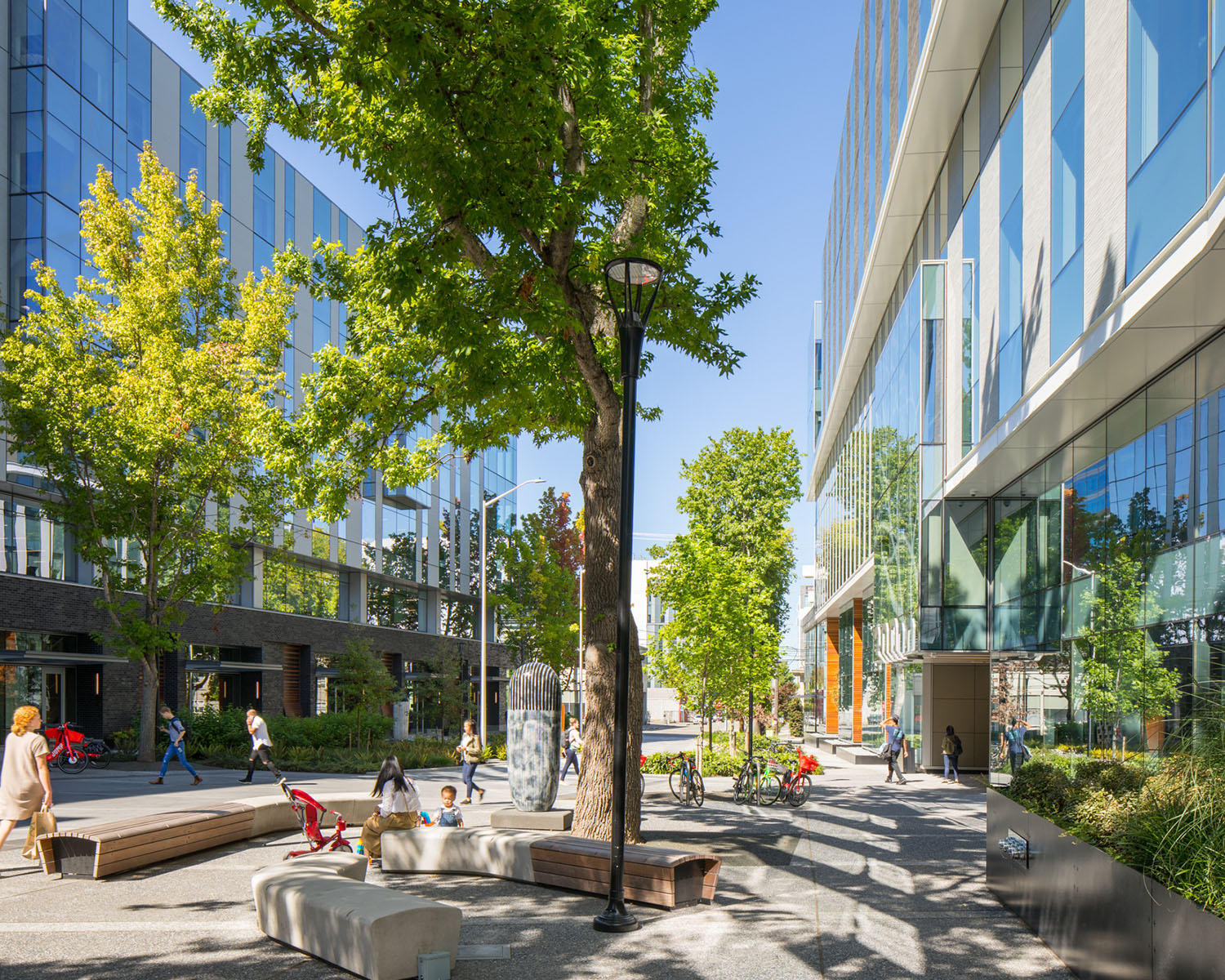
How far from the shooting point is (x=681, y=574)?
28656mm

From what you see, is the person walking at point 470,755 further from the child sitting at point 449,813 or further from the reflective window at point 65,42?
the reflective window at point 65,42

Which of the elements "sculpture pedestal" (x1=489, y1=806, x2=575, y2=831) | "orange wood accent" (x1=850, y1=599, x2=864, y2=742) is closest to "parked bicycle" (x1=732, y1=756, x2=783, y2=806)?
"sculpture pedestal" (x1=489, y1=806, x2=575, y2=831)

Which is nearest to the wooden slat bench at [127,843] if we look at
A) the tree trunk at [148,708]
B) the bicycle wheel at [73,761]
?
the bicycle wheel at [73,761]

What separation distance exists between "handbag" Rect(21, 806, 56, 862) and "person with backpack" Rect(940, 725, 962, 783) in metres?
21.9

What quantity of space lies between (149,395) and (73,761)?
9548 mm

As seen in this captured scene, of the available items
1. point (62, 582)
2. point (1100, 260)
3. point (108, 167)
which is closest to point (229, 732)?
A: point (62, 582)

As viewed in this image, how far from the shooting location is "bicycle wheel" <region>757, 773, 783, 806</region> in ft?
67.2

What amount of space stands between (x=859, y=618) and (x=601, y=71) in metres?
38.0

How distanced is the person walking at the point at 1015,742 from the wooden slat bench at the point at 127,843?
14843 millimetres

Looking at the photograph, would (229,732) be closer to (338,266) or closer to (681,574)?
(681,574)

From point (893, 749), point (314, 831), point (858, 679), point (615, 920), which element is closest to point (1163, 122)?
point (615, 920)

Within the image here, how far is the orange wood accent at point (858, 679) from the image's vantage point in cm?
4241

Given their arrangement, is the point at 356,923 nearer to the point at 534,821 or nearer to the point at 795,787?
the point at 534,821

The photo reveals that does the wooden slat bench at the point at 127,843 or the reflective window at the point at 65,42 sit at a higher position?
the reflective window at the point at 65,42
